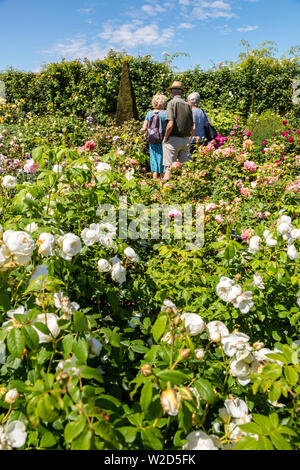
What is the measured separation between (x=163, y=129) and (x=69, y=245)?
172 inches

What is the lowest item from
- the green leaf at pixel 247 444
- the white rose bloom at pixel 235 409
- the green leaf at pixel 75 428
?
the white rose bloom at pixel 235 409

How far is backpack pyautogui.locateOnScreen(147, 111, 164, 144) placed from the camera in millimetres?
5176

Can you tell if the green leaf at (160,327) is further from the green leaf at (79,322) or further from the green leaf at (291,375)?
the green leaf at (291,375)

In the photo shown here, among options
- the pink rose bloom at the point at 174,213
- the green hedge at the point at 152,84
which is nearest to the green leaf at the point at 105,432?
the pink rose bloom at the point at 174,213

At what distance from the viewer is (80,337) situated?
1016 mm

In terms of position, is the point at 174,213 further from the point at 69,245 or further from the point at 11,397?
the point at 11,397

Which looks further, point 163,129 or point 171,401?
point 163,129

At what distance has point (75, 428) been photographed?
2.50 feet

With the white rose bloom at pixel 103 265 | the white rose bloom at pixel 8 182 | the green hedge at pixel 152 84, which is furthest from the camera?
the green hedge at pixel 152 84

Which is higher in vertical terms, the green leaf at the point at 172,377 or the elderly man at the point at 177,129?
the elderly man at the point at 177,129

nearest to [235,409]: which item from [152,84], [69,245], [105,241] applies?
[69,245]

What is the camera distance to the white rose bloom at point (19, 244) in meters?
1.10

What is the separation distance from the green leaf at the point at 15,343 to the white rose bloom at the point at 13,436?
18cm
